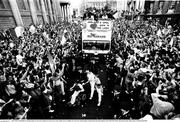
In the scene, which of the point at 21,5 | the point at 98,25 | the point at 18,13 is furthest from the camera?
the point at 21,5

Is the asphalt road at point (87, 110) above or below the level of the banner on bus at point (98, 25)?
below

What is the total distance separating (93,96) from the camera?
7.44m

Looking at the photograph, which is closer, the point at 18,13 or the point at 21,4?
the point at 18,13

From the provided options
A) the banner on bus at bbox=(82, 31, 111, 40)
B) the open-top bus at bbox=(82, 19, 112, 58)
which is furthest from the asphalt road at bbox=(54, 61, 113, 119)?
the banner on bus at bbox=(82, 31, 111, 40)

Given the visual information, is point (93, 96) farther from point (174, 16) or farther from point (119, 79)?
point (174, 16)

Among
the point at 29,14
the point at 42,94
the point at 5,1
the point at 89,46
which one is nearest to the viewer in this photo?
the point at 42,94

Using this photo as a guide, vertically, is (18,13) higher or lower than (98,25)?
higher

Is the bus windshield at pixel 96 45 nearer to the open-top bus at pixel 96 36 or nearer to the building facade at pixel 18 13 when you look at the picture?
the open-top bus at pixel 96 36

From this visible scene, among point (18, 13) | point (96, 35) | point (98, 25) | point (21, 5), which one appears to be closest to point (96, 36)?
point (96, 35)

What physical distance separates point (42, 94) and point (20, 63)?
3484 mm

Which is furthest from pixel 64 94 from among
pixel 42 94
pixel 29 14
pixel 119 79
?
pixel 29 14

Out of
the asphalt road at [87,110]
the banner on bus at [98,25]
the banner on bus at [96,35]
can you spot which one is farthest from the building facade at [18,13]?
the asphalt road at [87,110]

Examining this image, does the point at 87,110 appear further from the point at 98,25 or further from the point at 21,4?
the point at 21,4

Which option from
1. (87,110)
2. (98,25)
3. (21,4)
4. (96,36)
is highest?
(21,4)
